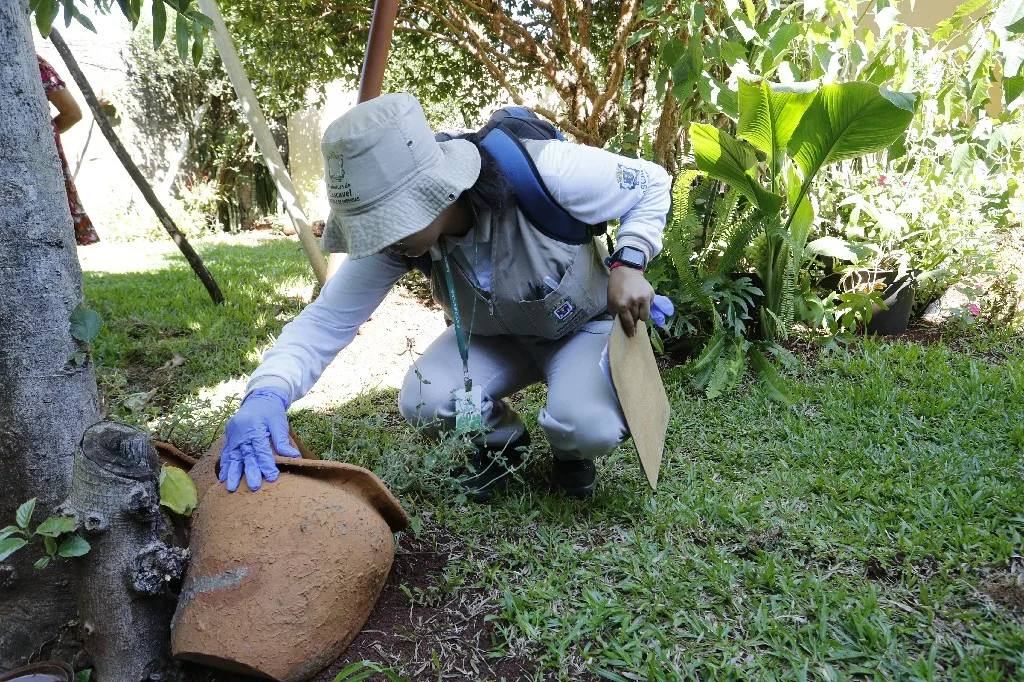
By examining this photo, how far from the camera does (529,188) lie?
76.9 inches

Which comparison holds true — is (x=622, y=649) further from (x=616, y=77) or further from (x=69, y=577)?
(x=616, y=77)

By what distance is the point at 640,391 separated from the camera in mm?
1975

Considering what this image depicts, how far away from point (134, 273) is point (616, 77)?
181 inches

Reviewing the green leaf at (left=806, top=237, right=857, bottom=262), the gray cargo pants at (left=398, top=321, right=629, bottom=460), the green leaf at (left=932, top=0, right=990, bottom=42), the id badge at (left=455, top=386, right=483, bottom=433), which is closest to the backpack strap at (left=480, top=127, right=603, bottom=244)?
the gray cargo pants at (left=398, top=321, right=629, bottom=460)

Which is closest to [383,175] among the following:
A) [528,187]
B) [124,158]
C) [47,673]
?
[528,187]

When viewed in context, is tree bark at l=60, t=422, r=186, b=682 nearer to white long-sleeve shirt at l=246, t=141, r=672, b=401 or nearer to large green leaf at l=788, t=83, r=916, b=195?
white long-sleeve shirt at l=246, t=141, r=672, b=401

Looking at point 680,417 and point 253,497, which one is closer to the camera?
point 253,497

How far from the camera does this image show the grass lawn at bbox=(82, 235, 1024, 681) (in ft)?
5.08

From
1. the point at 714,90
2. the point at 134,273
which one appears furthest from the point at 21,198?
the point at 134,273

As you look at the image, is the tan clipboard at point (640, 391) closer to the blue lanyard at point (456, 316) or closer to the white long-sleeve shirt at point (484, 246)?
the white long-sleeve shirt at point (484, 246)

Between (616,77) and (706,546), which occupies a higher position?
(616,77)

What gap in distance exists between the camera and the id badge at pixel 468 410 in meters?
2.08

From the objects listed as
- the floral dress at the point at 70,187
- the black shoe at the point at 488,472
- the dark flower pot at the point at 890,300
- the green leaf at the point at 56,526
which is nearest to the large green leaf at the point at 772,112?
the dark flower pot at the point at 890,300

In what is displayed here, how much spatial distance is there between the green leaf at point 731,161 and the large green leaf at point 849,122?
0.66 feet
